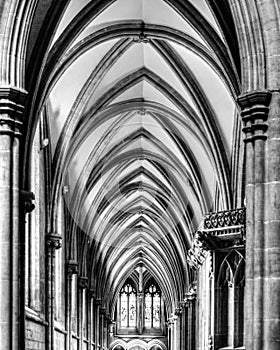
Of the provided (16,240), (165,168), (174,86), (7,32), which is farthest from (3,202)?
(165,168)

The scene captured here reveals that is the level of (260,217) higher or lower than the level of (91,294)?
higher

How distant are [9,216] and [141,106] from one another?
12.8 m

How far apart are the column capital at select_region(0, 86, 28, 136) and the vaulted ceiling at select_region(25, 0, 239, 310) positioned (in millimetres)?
3181

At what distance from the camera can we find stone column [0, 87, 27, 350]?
503 inches

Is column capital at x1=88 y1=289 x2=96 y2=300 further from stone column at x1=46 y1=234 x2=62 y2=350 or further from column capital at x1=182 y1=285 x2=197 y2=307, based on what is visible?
stone column at x1=46 y1=234 x2=62 y2=350

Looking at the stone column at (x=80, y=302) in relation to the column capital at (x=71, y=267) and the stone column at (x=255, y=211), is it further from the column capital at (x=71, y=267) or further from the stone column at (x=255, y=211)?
the stone column at (x=255, y=211)

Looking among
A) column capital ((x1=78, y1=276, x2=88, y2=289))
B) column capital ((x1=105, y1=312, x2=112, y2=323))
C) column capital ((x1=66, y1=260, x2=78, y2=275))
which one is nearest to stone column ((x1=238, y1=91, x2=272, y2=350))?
column capital ((x1=66, y1=260, x2=78, y2=275))

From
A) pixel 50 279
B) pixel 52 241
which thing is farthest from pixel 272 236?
pixel 50 279

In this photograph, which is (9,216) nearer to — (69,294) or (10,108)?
(10,108)

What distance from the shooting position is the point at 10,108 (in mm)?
12859

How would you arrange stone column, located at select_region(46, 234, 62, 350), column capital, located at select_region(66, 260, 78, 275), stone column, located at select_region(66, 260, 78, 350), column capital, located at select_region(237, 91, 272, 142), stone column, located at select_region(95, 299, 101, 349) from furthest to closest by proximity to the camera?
stone column, located at select_region(95, 299, 101, 349), column capital, located at select_region(66, 260, 78, 275), stone column, located at select_region(66, 260, 78, 350), stone column, located at select_region(46, 234, 62, 350), column capital, located at select_region(237, 91, 272, 142)

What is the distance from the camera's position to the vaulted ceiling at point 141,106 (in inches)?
727

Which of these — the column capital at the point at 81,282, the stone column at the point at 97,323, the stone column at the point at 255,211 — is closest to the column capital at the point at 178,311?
the stone column at the point at 97,323

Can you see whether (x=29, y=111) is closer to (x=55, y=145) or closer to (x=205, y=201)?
(x=55, y=145)
